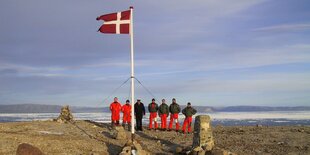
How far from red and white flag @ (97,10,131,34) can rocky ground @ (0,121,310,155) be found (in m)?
5.05

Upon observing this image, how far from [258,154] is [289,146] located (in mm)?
2650

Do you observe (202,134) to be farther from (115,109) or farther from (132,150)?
(115,109)

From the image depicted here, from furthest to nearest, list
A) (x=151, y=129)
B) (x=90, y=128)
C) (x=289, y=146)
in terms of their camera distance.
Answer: (x=151, y=129), (x=90, y=128), (x=289, y=146)

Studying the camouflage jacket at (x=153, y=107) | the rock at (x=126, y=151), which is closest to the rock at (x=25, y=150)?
the rock at (x=126, y=151)

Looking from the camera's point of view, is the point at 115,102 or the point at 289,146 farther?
the point at 115,102

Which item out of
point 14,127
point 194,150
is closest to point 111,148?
point 194,150

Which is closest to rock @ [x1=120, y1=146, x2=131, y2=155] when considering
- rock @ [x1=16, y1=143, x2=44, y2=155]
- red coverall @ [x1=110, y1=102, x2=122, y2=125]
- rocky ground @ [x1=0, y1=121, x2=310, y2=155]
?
rocky ground @ [x1=0, y1=121, x2=310, y2=155]

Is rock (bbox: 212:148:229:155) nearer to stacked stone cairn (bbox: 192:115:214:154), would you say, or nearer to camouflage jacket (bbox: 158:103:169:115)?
stacked stone cairn (bbox: 192:115:214:154)

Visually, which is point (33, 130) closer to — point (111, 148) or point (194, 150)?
point (111, 148)

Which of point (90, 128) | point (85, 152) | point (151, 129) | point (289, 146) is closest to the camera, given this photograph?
point (85, 152)

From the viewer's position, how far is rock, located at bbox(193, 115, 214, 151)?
18.8m

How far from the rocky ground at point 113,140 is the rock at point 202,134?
1266 mm

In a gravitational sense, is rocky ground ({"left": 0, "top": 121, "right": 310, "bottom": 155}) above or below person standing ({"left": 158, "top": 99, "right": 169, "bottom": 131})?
below

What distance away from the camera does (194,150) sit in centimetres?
1791
